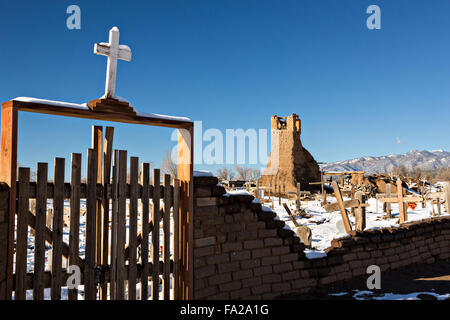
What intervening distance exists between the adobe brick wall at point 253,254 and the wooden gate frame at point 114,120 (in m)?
0.14

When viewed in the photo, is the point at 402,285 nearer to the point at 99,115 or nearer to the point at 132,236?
the point at 132,236

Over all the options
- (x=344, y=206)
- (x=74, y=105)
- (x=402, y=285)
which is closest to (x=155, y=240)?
(x=74, y=105)

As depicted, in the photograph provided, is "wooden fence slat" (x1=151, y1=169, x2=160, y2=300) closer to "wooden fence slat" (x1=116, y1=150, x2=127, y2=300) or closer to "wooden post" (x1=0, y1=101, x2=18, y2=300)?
"wooden fence slat" (x1=116, y1=150, x2=127, y2=300)

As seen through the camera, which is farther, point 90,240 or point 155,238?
point 155,238

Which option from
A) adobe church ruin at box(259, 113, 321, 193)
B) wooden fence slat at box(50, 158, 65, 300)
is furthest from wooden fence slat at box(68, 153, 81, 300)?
adobe church ruin at box(259, 113, 321, 193)

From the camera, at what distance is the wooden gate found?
388 centimetres

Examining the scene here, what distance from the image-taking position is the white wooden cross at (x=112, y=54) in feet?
14.7

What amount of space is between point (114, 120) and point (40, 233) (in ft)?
5.25

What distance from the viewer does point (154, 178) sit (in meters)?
4.81

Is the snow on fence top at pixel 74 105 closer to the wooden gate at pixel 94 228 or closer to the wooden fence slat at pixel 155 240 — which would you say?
the wooden gate at pixel 94 228

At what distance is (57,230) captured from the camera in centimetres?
402
